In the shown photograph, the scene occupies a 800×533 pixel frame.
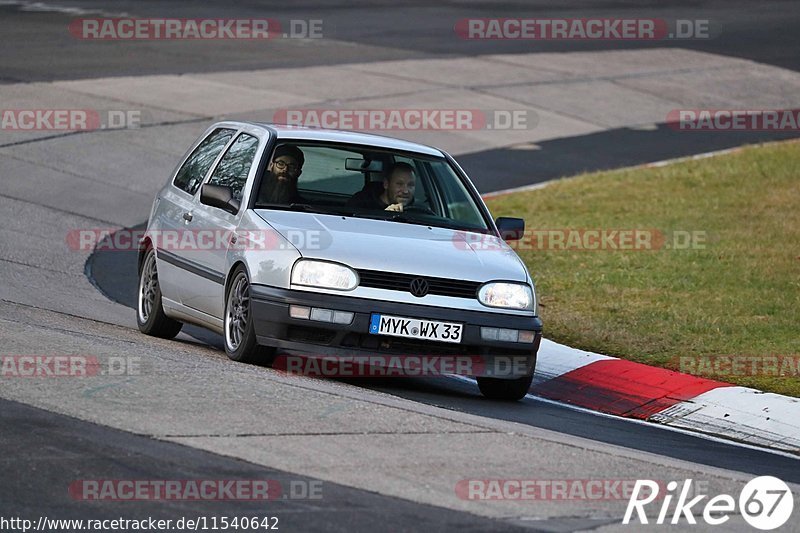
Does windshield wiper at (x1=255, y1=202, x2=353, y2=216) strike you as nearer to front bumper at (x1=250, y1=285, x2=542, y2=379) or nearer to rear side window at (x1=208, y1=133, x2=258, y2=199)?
rear side window at (x1=208, y1=133, x2=258, y2=199)

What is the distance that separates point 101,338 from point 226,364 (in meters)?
0.85

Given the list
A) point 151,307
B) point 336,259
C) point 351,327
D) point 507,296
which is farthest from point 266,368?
point 151,307

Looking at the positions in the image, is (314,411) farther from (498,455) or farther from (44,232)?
(44,232)

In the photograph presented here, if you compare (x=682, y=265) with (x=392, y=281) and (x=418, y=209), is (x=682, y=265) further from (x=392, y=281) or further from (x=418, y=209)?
(x=392, y=281)

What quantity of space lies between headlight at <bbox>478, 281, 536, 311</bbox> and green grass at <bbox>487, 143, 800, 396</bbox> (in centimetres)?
220

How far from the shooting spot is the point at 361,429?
24.7 feet

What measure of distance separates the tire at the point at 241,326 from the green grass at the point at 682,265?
3.28 m

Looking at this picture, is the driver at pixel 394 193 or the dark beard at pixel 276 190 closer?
the dark beard at pixel 276 190

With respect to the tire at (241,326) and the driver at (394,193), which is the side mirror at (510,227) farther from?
the tire at (241,326)

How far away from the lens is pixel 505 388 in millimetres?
9852

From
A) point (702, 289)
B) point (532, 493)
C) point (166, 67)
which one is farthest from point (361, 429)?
point (166, 67)

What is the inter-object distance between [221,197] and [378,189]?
1075mm

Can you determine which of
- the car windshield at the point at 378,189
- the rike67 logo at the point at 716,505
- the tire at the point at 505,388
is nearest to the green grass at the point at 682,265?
the tire at the point at 505,388

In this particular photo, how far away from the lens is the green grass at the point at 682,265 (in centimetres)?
1197
